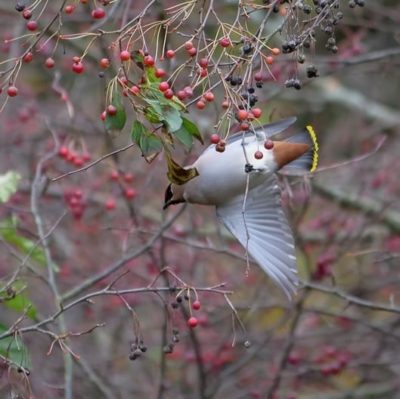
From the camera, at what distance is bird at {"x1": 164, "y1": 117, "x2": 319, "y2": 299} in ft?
11.3

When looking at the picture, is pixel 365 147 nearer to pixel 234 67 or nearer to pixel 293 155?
pixel 293 155

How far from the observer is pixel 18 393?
10.0 feet

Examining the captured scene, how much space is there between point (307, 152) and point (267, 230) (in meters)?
0.32

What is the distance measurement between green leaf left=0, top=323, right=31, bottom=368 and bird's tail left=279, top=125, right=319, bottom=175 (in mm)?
1172

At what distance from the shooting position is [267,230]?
11.9 feet

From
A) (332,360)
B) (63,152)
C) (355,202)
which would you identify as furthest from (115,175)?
(355,202)

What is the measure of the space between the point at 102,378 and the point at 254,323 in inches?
63.3

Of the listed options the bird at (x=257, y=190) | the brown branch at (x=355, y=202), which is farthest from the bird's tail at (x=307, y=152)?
the brown branch at (x=355, y=202)

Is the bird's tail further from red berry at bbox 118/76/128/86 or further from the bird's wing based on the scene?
red berry at bbox 118/76/128/86

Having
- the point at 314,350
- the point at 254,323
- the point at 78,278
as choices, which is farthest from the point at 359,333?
the point at 78,278

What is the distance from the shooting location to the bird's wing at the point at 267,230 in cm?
343

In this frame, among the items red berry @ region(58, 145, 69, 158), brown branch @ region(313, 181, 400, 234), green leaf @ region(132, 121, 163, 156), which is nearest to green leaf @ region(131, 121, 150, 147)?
green leaf @ region(132, 121, 163, 156)

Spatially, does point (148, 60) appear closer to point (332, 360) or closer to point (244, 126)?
point (244, 126)

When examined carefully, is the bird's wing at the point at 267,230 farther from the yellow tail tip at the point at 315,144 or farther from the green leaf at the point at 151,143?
the green leaf at the point at 151,143
